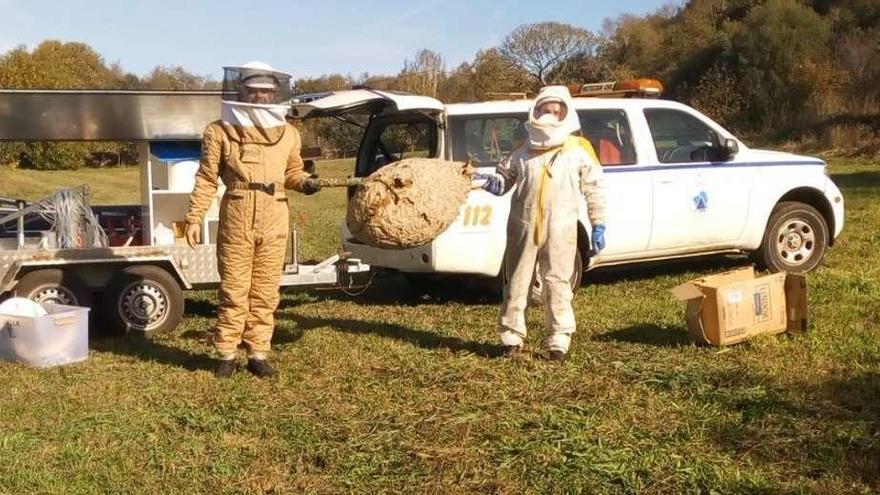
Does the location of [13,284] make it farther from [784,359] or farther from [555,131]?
[784,359]

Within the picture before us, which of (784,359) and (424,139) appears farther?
(424,139)

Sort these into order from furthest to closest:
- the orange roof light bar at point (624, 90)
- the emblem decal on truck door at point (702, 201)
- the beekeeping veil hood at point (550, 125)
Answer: the orange roof light bar at point (624, 90) < the emblem decal on truck door at point (702, 201) < the beekeeping veil hood at point (550, 125)

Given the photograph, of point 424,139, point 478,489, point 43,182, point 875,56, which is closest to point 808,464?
point 478,489

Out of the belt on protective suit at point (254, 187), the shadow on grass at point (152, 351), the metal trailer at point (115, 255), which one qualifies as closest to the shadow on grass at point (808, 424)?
the belt on protective suit at point (254, 187)

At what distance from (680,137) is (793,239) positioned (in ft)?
5.08

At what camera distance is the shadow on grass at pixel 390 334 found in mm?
7114

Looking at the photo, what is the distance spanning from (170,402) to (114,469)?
1155 millimetres

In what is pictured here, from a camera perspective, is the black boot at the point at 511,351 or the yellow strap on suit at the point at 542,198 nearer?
the yellow strap on suit at the point at 542,198

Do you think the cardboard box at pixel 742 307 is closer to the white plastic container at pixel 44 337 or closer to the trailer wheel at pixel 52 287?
the white plastic container at pixel 44 337

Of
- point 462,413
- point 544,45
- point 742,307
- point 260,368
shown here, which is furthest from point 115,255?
point 544,45

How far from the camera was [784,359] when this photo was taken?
249 inches

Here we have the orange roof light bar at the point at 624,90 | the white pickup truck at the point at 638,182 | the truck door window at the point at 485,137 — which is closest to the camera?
the white pickup truck at the point at 638,182

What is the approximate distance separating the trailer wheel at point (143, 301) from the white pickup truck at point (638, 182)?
1.77 metres

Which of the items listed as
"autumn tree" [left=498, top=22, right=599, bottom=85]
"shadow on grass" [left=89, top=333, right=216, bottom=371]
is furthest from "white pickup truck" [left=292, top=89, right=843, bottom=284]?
"autumn tree" [left=498, top=22, right=599, bottom=85]
